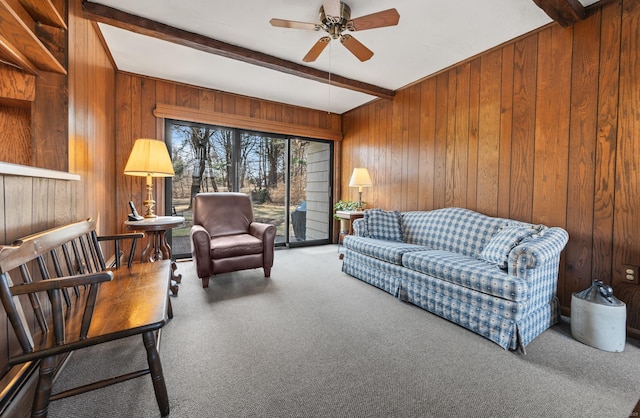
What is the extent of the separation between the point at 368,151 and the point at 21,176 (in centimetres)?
412

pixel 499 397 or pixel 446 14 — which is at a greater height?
pixel 446 14

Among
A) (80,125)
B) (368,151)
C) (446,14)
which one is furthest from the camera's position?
(368,151)

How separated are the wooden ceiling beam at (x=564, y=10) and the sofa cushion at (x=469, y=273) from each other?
204cm

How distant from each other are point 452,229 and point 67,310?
3088 mm

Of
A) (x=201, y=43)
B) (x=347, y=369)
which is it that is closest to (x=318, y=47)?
(x=201, y=43)

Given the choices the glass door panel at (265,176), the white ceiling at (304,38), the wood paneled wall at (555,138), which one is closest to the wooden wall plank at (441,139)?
the wood paneled wall at (555,138)

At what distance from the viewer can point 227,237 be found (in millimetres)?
3225

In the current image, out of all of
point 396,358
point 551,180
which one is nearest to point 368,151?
point 551,180

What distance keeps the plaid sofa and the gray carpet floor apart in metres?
0.13

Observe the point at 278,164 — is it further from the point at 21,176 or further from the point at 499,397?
the point at 499,397

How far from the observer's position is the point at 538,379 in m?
1.48

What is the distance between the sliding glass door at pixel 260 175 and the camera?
3.97 m

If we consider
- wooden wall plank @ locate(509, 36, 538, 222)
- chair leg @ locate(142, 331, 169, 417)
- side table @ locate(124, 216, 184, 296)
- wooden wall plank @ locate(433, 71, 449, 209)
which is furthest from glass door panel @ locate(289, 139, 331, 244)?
chair leg @ locate(142, 331, 169, 417)

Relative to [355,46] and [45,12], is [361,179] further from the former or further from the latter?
[45,12]
